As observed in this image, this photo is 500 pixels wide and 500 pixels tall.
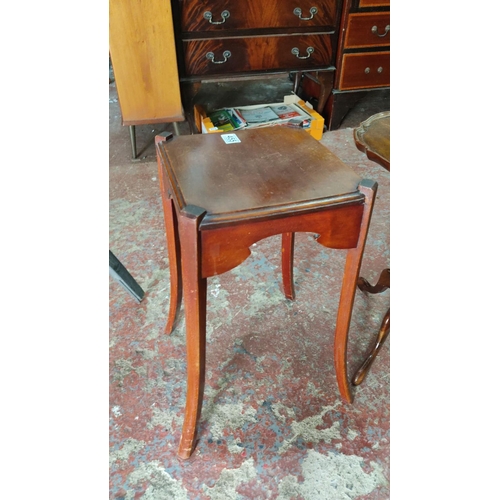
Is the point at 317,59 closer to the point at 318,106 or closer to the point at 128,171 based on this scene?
the point at 318,106

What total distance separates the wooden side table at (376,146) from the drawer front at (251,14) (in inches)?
49.8

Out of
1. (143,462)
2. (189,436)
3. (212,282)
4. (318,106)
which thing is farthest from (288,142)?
(318,106)

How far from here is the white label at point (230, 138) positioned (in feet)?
3.36

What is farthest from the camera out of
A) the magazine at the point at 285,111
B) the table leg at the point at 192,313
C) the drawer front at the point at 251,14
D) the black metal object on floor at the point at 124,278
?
the magazine at the point at 285,111

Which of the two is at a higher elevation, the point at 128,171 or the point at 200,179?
the point at 200,179

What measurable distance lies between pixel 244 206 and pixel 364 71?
2051mm

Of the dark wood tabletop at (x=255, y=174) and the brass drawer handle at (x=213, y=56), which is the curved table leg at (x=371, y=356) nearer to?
the dark wood tabletop at (x=255, y=174)

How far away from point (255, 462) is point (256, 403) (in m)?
0.16

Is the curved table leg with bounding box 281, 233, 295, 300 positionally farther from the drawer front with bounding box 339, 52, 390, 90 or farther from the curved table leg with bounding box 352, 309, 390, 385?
the drawer front with bounding box 339, 52, 390, 90

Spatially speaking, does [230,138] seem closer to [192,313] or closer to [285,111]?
[192,313]

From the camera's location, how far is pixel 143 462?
943 millimetres

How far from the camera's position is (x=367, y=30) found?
2.22 m

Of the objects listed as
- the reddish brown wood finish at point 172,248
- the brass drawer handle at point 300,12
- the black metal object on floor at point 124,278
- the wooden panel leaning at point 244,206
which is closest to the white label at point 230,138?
the wooden panel leaning at point 244,206

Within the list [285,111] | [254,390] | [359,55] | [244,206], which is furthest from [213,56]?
[254,390]
